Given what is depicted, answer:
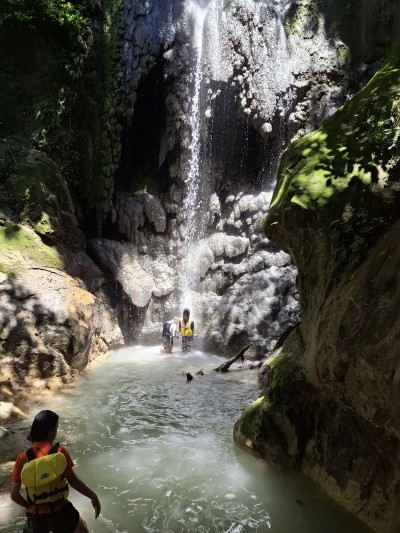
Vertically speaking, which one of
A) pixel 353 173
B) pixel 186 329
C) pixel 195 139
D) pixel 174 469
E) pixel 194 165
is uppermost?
pixel 195 139

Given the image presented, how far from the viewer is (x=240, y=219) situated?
1463 cm

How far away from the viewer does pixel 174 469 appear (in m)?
4.67

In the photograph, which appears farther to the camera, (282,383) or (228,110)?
(228,110)

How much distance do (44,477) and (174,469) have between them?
101 inches

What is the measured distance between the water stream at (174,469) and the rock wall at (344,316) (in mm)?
324

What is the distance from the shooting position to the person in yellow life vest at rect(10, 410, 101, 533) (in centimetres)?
249

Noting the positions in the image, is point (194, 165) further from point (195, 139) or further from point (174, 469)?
point (174, 469)

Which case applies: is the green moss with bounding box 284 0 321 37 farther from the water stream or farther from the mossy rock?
the water stream

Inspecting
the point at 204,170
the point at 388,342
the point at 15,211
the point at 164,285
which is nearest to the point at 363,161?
the point at 388,342

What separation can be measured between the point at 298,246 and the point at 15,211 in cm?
727

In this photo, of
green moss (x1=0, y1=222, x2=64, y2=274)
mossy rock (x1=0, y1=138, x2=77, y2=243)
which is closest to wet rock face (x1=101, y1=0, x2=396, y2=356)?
mossy rock (x1=0, y1=138, x2=77, y2=243)

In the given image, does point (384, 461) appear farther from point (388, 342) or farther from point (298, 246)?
point (298, 246)

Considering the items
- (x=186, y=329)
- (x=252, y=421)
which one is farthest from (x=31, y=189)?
(x=252, y=421)

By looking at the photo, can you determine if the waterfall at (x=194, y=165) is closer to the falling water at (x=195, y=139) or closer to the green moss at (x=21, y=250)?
the falling water at (x=195, y=139)
